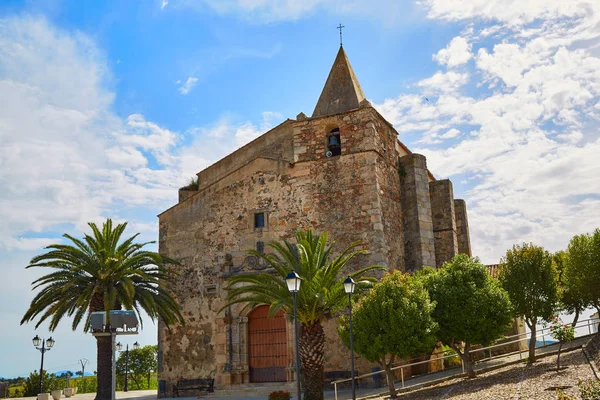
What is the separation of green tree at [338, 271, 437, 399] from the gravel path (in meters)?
1.26

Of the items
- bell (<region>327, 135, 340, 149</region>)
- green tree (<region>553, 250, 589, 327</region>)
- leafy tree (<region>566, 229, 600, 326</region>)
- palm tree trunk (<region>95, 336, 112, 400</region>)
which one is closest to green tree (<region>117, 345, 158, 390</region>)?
palm tree trunk (<region>95, 336, 112, 400</region>)

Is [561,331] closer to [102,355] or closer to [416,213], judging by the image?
[416,213]

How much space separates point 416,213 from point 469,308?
672 centimetres

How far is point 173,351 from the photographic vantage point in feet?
74.4

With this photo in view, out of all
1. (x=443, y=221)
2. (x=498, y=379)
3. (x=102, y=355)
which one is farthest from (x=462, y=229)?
(x=102, y=355)

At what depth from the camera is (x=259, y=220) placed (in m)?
22.7

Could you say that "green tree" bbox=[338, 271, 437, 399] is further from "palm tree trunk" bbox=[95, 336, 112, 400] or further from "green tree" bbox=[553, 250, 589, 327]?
"palm tree trunk" bbox=[95, 336, 112, 400]

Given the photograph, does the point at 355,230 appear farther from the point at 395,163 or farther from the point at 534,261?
the point at 534,261

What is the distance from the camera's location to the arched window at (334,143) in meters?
22.3

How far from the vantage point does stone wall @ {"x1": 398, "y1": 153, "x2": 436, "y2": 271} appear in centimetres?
2289

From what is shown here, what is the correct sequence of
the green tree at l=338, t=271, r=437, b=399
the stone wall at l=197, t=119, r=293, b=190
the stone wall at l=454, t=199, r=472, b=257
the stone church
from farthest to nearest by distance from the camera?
1. the stone wall at l=454, t=199, r=472, b=257
2. the stone wall at l=197, t=119, r=293, b=190
3. the stone church
4. the green tree at l=338, t=271, r=437, b=399

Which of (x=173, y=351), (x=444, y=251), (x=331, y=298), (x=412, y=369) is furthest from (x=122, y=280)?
(x=444, y=251)

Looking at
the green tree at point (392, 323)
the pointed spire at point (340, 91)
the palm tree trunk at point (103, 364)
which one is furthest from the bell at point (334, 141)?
the palm tree trunk at point (103, 364)

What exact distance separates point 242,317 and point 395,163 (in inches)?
341
